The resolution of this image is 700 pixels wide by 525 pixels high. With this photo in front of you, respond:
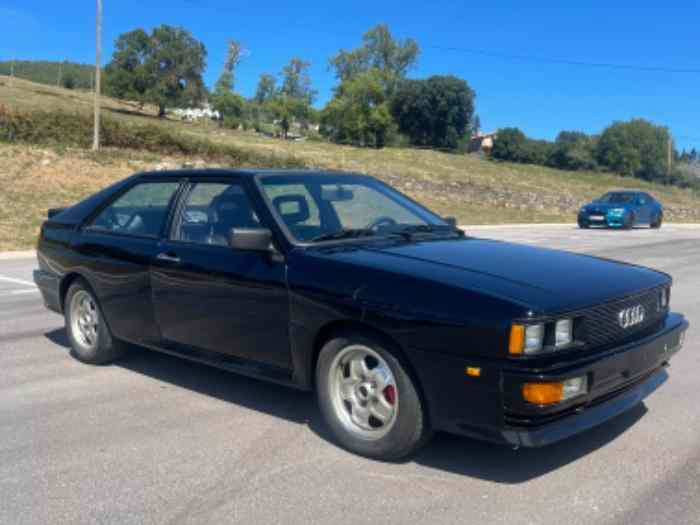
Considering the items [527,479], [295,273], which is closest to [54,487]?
[295,273]

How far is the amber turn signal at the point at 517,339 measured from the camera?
3.47 metres

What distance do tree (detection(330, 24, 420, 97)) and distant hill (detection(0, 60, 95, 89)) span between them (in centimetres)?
4051

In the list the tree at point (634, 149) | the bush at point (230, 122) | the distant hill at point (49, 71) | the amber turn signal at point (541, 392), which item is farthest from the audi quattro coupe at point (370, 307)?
the distant hill at point (49, 71)

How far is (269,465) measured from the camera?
402 centimetres

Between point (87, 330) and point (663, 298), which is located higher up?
point (663, 298)

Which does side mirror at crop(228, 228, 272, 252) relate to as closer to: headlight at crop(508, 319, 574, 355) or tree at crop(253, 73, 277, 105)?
headlight at crop(508, 319, 574, 355)

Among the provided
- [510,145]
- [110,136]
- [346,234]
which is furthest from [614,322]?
[510,145]

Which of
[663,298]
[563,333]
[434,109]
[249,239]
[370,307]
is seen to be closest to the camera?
[563,333]

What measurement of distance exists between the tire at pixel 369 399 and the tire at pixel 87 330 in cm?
227

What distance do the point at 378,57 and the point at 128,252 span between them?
100 metres

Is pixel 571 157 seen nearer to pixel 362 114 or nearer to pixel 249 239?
pixel 362 114

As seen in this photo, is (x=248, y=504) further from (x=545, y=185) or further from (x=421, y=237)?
(x=545, y=185)

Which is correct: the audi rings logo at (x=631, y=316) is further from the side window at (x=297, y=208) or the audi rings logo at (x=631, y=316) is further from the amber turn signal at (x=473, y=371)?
the side window at (x=297, y=208)

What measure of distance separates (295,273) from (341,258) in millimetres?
281
